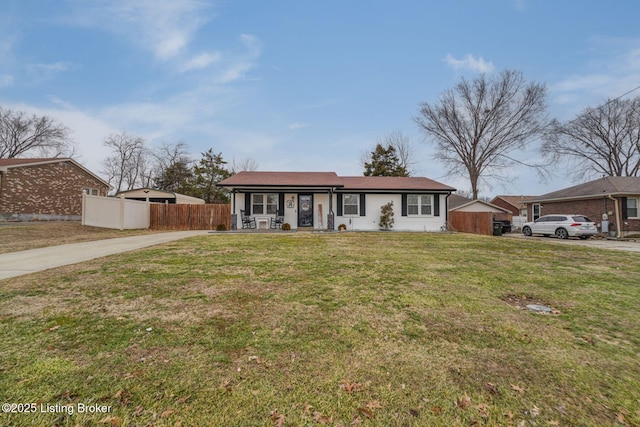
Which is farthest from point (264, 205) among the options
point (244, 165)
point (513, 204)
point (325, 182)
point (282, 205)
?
point (513, 204)

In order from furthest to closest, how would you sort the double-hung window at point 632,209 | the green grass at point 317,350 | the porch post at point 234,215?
the double-hung window at point 632,209 < the porch post at point 234,215 < the green grass at point 317,350

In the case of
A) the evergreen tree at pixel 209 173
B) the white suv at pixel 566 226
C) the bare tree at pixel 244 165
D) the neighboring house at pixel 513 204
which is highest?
the bare tree at pixel 244 165

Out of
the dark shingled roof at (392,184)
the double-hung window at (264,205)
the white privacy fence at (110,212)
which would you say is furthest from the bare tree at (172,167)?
the dark shingled roof at (392,184)

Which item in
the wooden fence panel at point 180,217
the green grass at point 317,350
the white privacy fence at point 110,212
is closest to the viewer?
the green grass at point 317,350

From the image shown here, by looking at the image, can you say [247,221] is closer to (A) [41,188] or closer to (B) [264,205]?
(B) [264,205]

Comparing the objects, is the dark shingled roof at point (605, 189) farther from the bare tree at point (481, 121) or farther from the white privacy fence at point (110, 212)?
the white privacy fence at point (110, 212)

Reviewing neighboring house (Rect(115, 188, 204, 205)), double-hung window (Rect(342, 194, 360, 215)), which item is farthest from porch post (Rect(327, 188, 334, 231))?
neighboring house (Rect(115, 188, 204, 205))

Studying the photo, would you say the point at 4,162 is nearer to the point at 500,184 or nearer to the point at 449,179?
the point at 449,179

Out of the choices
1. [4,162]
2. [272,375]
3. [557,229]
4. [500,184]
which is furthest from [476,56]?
[4,162]

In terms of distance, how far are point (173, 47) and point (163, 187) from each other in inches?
1041

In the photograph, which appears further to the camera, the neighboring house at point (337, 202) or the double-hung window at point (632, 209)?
the double-hung window at point (632, 209)

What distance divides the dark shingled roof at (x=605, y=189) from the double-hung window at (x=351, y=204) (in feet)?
52.3

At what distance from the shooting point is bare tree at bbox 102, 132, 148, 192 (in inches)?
1367

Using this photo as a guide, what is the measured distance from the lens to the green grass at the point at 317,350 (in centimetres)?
181
